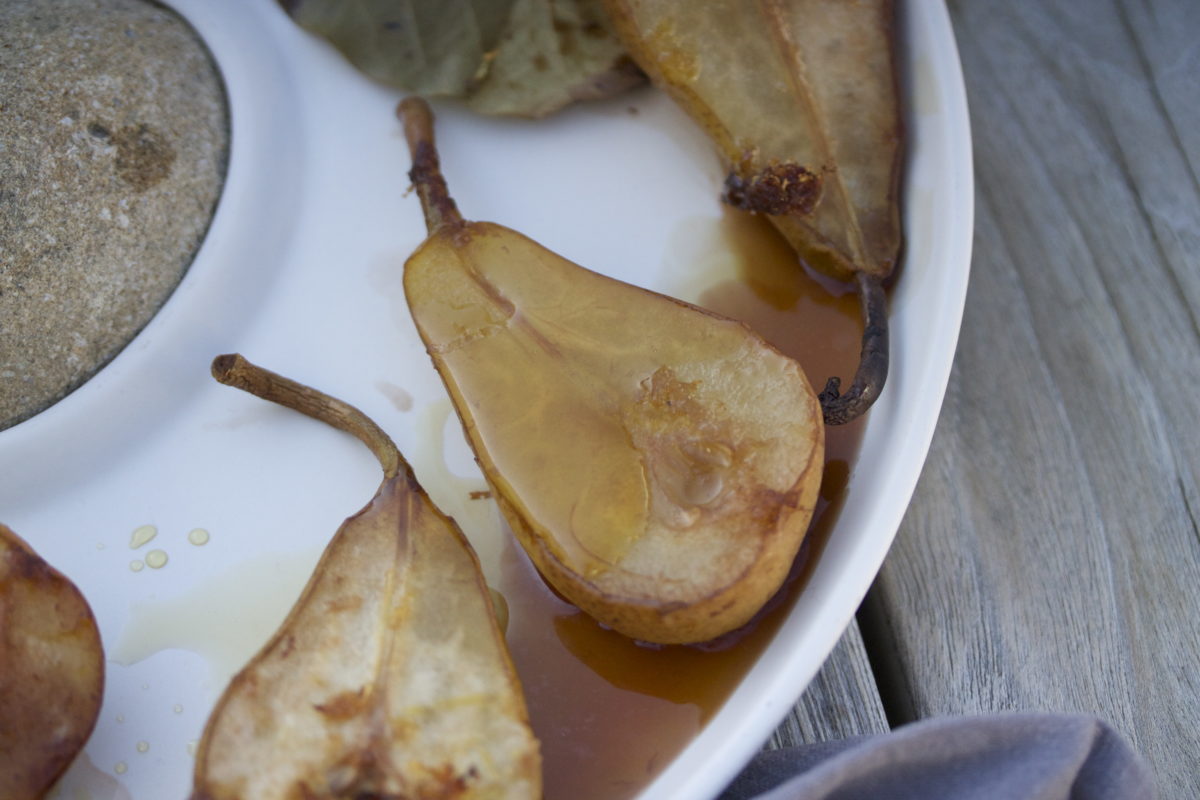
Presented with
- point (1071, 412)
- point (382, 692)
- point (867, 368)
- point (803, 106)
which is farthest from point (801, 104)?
point (382, 692)

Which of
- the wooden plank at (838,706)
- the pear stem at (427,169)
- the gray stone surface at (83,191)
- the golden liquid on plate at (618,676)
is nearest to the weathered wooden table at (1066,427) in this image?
the wooden plank at (838,706)

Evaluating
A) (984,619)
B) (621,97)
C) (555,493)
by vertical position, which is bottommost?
(984,619)

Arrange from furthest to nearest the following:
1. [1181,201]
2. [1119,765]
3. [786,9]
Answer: [1181,201], [786,9], [1119,765]

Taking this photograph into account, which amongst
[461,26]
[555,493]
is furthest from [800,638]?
[461,26]

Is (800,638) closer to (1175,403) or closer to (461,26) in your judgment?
(1175,403)

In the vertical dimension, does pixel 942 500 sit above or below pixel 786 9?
below

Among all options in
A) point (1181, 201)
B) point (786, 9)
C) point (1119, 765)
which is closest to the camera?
point (1119, 765)

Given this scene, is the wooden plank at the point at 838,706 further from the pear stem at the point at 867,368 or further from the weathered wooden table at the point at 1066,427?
the pear stem at the point at 867,368
